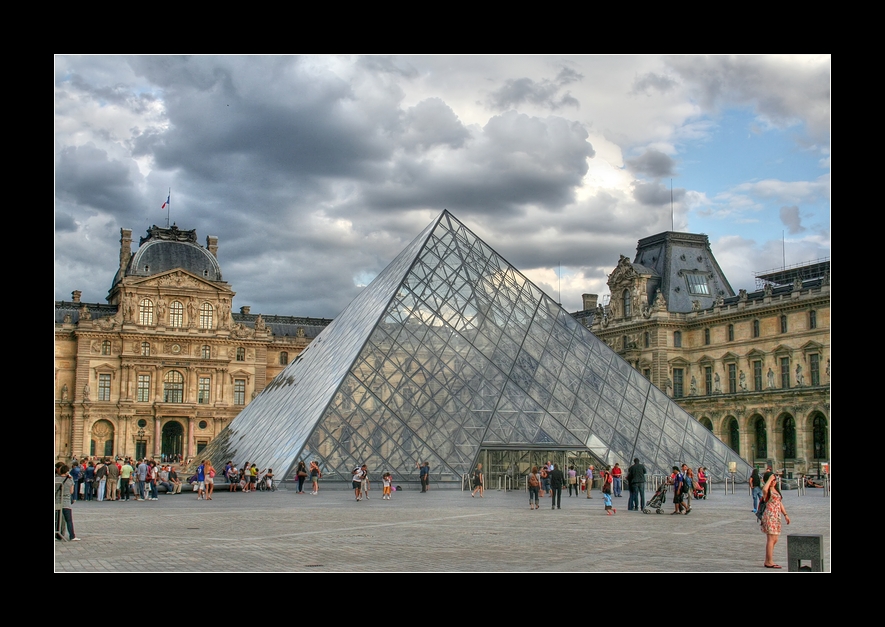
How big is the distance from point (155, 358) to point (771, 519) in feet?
214

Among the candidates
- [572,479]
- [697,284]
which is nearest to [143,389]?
[697,284]

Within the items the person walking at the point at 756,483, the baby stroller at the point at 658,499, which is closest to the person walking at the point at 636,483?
the baby stroller at the point at 658,499

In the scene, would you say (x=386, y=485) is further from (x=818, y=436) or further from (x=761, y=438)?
(x=761, y=438)

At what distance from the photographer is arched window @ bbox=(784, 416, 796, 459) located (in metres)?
55.6

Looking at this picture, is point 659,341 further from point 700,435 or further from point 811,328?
point 700,435

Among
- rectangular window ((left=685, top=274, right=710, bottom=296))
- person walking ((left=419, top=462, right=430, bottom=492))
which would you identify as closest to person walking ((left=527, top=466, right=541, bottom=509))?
person walking ((left=419, top=462, right=430, bottom=492))

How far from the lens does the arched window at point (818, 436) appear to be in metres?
53.3

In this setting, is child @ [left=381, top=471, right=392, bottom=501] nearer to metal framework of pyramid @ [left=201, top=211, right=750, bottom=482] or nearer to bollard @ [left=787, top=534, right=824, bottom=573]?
metal framework of pyramid @ [left=201, top=211, right=750, bottom=482]

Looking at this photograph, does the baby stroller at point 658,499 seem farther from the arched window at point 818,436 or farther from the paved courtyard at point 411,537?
the arched window at point 818,436

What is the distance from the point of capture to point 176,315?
238 feet

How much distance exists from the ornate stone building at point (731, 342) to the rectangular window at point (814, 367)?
54 mm

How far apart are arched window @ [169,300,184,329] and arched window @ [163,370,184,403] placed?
338 centimetres

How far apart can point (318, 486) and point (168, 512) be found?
6.94m

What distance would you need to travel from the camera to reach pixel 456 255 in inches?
1271
